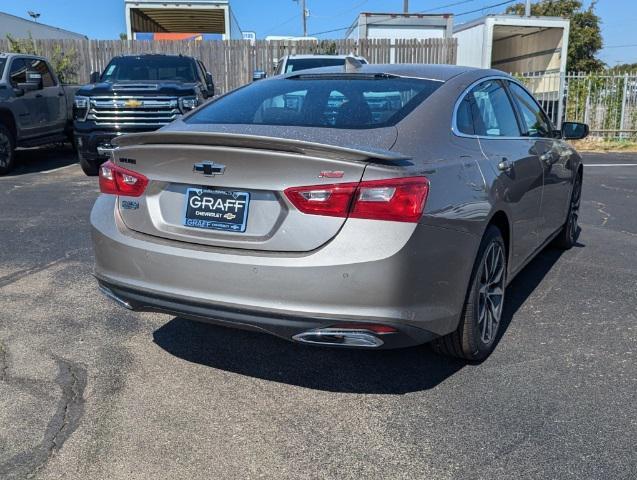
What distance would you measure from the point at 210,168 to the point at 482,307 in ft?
5.52

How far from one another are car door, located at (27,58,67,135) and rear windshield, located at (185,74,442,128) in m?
9.13

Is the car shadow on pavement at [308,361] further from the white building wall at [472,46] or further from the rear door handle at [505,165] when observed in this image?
the white building wall at [472,46]

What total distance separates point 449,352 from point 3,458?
7.30 ft

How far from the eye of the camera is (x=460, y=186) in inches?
123

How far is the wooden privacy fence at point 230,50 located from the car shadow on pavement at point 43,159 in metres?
4.96

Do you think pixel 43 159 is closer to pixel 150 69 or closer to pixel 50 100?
pixel 50 100

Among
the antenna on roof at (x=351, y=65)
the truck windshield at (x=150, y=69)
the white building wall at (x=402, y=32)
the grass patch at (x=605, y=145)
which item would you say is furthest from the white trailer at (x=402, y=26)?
the antenna on roof at (x=351, y=65)

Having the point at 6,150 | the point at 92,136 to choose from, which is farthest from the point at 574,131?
the point at 6,150

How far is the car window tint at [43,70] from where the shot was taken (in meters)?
12.0

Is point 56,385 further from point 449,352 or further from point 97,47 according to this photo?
point 97,47

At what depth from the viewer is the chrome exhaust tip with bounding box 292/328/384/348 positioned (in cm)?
281

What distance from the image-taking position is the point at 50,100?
12.2m

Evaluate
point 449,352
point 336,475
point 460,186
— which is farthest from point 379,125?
point 336,475

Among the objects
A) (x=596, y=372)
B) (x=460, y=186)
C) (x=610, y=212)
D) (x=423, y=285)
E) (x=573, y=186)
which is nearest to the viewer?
(x=423, y=285)
